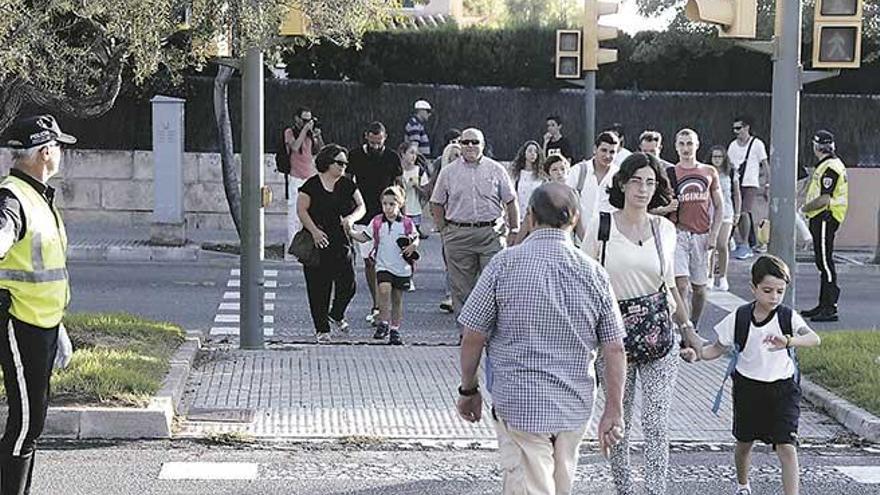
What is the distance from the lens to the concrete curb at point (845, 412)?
8570 millimetres

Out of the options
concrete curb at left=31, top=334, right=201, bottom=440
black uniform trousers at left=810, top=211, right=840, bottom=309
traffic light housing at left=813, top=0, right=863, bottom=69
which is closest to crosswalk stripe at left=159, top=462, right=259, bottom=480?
concrete curb at left=31, top=334, right=201, bottom=440

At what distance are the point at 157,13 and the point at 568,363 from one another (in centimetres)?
572

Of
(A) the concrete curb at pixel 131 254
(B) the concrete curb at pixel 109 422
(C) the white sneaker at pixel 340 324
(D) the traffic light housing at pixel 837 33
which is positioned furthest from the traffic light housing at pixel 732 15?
(A) the concrete curb at pixel 131 254

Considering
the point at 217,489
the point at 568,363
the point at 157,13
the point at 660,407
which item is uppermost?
the point at 157,13

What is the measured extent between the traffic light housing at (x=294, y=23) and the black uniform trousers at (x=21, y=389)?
548 centimetres

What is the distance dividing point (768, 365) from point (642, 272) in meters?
0.82

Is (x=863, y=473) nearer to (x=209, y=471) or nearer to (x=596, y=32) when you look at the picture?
(x=209, y=471)

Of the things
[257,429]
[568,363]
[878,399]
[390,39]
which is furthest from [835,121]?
[568,363]

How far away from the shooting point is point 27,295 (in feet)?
19.6

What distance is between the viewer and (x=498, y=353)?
5250mm

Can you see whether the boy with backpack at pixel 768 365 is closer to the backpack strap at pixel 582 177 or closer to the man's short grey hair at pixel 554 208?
the man's short grey hair at pixel 554 208

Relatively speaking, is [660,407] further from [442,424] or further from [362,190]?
[362,190]

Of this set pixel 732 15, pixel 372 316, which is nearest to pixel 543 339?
pixel 732 15

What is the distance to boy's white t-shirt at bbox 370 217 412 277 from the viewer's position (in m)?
11.7
